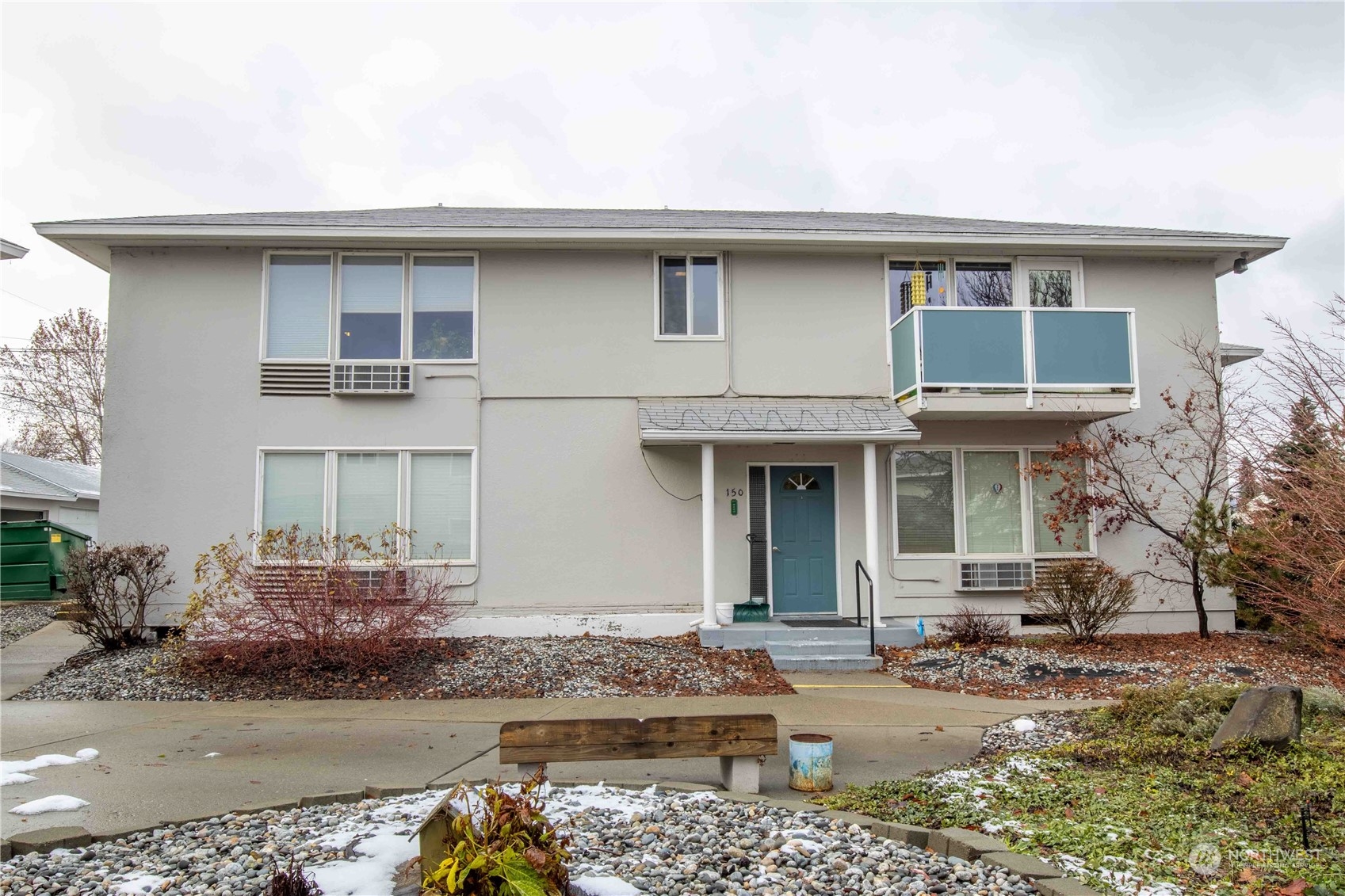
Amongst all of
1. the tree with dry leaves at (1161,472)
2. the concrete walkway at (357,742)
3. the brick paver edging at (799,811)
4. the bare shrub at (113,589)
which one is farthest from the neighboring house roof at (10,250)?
the tree with dry leaves at (1161,472)

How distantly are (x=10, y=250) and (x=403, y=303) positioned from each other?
5.41m

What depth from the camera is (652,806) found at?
5.04 meters

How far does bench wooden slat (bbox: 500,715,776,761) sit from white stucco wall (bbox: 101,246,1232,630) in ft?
22.7

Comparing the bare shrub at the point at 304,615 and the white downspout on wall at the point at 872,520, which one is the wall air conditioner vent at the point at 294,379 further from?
the white downspout on wall at the point at 872,520

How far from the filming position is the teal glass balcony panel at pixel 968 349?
11.9 metres

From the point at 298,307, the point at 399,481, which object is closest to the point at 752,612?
the point at 399,481

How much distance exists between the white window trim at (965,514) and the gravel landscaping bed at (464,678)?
10.5 ft

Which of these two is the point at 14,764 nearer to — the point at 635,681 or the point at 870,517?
the point at 635,681

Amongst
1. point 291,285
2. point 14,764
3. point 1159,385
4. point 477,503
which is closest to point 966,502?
point 1159,385

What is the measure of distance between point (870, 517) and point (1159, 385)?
193 inches

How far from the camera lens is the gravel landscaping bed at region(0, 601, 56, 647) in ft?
42.6

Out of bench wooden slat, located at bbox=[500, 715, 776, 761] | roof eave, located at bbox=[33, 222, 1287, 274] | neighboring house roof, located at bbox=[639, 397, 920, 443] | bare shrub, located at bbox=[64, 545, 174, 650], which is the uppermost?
roof eave, located at bbox=[33, 222, 1287, 274]

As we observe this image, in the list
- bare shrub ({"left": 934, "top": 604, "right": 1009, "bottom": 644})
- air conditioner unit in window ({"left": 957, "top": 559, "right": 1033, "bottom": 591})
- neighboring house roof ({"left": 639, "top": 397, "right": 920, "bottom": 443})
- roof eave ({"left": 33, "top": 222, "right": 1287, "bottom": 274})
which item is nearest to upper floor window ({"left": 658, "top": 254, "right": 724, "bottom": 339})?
roof eave ({"left": 33, "top": 222, "right": 1287, "bottom": 274})

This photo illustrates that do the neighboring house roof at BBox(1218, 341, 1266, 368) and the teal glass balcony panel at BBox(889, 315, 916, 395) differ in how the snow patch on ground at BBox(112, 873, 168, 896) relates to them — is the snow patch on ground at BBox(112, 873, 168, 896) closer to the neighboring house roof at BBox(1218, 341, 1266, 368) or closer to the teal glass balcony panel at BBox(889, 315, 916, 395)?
the teal glass balcony panel at BBox(889, 315, 916, 395)
